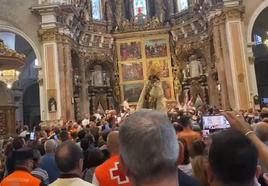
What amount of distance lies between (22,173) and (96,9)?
80.1 feet

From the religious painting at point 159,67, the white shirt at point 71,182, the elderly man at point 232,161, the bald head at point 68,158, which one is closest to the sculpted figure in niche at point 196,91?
the religious painting at point 159,67

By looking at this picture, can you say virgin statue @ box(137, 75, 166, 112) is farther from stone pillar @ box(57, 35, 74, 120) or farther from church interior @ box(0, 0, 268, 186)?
stone pillar @ box(57, 35, 74, 120)

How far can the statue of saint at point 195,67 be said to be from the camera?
25.0m

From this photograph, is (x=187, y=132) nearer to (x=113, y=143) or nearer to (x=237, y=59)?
(x=113, y=143)

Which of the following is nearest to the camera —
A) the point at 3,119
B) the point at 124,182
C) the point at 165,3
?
the point at 124,182

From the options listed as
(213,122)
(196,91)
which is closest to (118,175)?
(213,122)

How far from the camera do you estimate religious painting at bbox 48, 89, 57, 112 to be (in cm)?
1962

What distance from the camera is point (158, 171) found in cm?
170

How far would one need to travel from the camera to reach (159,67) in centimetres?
2694

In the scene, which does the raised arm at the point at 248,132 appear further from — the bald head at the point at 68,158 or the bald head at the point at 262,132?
the bald head at the point at 262,132

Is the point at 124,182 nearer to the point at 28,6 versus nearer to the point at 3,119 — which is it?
the point at 3,119

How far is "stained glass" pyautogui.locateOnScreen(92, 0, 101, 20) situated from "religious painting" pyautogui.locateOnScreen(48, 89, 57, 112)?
9006 mm

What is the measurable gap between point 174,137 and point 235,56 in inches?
725

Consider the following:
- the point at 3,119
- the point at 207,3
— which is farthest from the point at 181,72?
the point at 3,119
